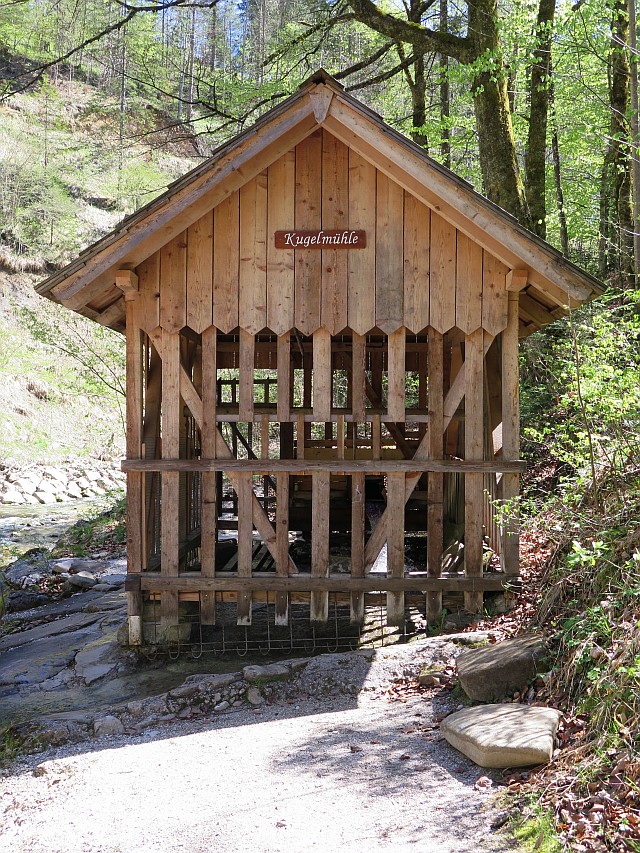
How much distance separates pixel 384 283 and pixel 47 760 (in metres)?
5.11

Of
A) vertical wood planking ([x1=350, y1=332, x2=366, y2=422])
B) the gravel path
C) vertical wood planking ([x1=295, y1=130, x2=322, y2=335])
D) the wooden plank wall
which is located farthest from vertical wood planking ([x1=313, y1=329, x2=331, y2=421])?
the gravel path

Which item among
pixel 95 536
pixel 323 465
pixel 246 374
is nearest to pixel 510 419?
pixel 323 465

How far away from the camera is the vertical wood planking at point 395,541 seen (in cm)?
757

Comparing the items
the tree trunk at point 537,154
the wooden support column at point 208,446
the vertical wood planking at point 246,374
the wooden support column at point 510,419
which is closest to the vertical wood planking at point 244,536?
the wooden support column at point 208,446

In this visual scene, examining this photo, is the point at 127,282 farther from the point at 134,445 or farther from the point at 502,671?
the point at 502,671

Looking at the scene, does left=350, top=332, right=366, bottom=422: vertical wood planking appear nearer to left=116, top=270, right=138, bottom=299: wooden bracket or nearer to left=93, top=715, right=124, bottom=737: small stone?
left=116, top=270, right=138, bottom=299: wooden bracket

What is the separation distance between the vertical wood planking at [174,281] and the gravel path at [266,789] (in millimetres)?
3825

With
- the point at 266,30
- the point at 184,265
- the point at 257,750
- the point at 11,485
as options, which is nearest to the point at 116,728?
the point at 257,750

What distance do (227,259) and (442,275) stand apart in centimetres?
215

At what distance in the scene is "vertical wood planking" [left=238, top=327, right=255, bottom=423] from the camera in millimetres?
7547

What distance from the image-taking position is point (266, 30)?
186ft

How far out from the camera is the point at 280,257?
7.47m

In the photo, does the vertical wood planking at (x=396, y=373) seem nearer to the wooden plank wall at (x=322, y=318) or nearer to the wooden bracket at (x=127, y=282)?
the wooden plank wall at (x=322, y=318)

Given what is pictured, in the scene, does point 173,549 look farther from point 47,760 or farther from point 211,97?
point 211,97
